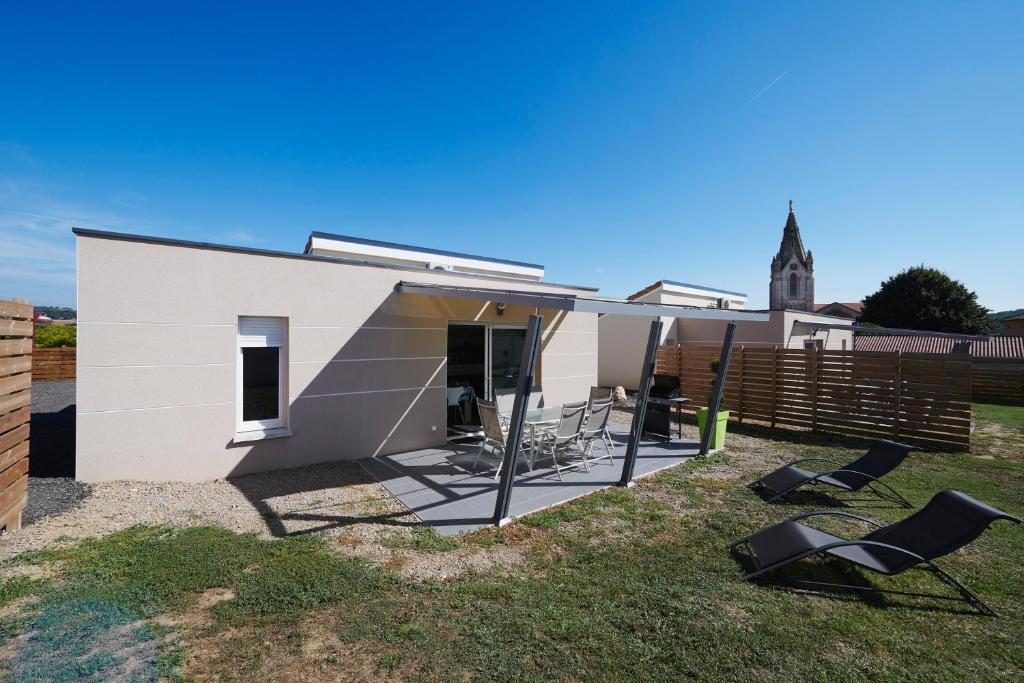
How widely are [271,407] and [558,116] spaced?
11.0 m

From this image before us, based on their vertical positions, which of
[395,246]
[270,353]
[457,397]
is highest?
[395,246]

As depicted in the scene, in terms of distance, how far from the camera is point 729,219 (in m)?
16.2

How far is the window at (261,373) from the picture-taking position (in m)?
6.85

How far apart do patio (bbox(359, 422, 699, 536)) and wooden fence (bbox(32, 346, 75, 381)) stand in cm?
2110

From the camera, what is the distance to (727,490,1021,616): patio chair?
3.73m

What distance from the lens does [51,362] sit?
63.9 feet

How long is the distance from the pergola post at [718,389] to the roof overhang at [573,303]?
1.13 feet

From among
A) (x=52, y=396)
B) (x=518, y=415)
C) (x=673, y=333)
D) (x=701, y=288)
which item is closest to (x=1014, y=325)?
(x=701, y=288)

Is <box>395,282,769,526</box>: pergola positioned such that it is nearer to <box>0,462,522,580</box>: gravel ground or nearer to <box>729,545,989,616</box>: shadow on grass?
<box>0,462,522,580</box>: gravel ground

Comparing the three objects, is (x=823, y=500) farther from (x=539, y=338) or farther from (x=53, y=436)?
(x=53, y=436)

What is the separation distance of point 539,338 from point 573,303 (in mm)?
1434

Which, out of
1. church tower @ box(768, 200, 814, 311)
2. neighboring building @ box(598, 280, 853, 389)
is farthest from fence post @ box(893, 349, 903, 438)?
church tower @ box(768, 200, 814, 311)

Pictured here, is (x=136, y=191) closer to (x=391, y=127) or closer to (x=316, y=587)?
(x=391, y=127)

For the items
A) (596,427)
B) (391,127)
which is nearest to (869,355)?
(596,427)
